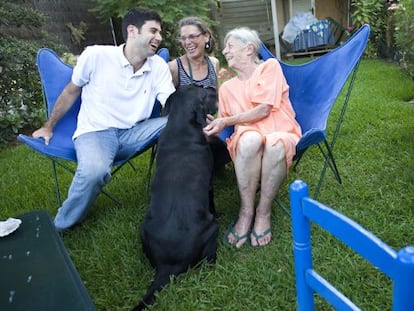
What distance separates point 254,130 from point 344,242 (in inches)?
56.6

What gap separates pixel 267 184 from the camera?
205cm

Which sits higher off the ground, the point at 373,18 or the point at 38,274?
the point at 373,18

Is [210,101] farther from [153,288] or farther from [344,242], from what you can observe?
[344,242]

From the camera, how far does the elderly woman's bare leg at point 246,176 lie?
6.52 ft

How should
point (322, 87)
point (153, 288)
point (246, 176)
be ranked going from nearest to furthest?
point (153, 288) → point (246, 176) → point (322, 87)

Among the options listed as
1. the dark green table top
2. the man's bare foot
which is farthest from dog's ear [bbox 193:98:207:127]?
the dark green table top

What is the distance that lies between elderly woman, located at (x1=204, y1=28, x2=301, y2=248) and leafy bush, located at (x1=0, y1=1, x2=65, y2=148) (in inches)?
113

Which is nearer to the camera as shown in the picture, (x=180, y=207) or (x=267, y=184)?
(x=180, y=207)

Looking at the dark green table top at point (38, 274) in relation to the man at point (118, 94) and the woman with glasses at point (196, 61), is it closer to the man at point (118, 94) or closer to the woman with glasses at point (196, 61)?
the man at point (118, 94)

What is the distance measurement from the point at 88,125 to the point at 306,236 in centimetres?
186

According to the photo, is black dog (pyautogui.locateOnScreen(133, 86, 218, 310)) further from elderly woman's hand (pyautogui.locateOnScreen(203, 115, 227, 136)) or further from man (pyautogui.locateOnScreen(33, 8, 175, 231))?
man (pyautogui.locateOnScreen(33, 8, 175, 231))

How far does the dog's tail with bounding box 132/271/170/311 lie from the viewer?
162 cm

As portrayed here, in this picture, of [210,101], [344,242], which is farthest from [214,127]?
[344,242]

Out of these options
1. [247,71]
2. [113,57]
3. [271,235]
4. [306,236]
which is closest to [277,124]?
[247,71]
